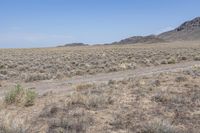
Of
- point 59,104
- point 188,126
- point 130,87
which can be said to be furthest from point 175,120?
point 130,87

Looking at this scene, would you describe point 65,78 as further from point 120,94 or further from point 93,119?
point 93,119

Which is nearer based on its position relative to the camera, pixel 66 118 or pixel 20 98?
pixel 66 118

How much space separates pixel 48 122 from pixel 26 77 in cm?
1353

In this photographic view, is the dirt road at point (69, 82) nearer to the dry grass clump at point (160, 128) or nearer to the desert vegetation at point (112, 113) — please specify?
the desert vegetation at point (112, 113)

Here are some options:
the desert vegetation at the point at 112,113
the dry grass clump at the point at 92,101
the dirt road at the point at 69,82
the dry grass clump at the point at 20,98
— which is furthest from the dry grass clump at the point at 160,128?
the dirt road at the point at 69,82

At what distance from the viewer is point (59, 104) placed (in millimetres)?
12102

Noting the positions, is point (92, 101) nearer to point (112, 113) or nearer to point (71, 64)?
point (112, 113)

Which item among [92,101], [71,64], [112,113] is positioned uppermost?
[92,101]

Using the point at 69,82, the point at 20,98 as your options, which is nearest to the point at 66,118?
the point at 20,98

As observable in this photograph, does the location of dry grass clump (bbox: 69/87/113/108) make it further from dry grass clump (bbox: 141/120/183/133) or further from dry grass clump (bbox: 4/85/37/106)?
dry grass clump (bbox: 141/120/183/133)

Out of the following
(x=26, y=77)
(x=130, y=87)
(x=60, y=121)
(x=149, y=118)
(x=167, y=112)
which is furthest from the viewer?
(x=26, y=77)

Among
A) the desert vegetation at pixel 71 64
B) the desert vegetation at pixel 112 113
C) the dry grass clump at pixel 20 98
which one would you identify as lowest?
the desert vegetation at pixel 71 64

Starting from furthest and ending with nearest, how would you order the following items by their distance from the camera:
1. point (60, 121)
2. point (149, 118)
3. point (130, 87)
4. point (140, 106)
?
1. point (130, 87)
2. point (140, 106)
3. point (149, 118)
4. point (60, 121)

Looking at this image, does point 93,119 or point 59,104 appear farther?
point 59,104
